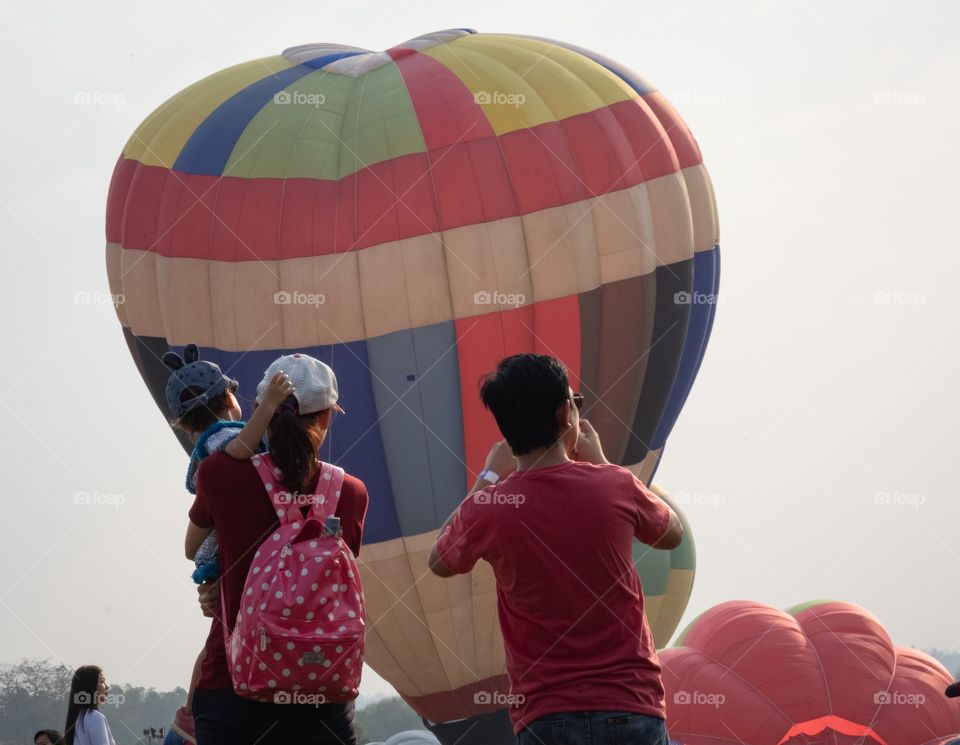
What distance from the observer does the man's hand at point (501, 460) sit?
4039 mm

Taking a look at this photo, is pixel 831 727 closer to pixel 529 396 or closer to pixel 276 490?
pixel 276 490

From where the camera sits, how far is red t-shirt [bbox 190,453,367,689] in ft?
13.7

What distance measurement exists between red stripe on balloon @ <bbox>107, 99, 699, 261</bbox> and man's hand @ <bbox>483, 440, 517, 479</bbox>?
8607 mm

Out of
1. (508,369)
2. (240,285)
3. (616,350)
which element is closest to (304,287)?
(240,285)

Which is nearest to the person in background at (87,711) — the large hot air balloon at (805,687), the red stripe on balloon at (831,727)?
the large hot air balloon at (805,687)

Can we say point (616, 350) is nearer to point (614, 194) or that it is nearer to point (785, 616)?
point (614, 194)

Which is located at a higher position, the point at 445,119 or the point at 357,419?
the point at 445,119

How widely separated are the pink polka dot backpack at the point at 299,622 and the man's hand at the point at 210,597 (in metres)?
0.27

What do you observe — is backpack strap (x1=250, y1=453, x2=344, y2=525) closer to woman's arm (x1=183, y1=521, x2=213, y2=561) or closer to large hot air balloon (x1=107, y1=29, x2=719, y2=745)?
woman's arm (x1=183, y1=521, x2=213, y2=561)

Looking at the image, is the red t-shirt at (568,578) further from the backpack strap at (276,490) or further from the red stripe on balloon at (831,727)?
the red stripe on balloon at (831,727)

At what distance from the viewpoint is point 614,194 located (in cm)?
1314

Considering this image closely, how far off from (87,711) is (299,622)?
3.43m

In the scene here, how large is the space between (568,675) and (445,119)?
9.64 m

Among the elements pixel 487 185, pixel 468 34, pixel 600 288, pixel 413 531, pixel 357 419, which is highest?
pixel 468 34
